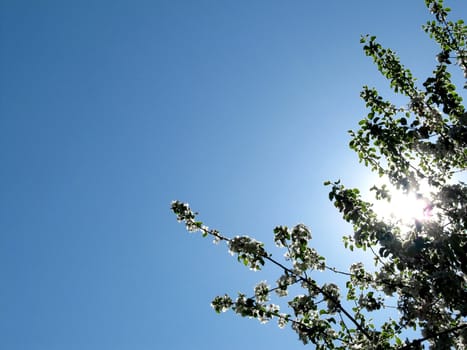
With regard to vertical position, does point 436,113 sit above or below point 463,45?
below

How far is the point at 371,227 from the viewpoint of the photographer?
17.9 feet

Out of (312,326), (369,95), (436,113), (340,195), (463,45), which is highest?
(463,45)

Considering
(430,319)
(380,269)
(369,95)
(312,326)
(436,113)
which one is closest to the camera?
(430,319)

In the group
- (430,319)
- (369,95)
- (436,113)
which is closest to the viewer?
(430,319)

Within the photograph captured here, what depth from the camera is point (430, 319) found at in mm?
5207

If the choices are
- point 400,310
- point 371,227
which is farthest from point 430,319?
point 371,227

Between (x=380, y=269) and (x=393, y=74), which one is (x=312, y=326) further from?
(x=393, y=74)

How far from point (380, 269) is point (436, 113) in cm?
313

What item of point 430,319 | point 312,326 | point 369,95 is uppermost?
point 369,95

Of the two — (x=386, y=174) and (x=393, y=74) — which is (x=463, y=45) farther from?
(x=386, y=174)

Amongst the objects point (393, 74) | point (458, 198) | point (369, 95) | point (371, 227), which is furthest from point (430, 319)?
point (393, 74)

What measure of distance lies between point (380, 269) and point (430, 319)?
41.7 inches

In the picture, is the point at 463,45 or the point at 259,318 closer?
the point at 259,318

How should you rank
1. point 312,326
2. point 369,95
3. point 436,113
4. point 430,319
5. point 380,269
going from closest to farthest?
point 430,319 < point 312,326 < point 380,269 < point 436,113 < point 369,95
